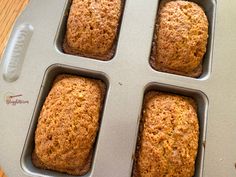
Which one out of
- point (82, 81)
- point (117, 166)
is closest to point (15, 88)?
point (82, 81)

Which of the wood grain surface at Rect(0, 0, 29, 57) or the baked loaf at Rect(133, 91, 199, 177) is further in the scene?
the wood grain surface at Rect(0, 0, 29, 57)

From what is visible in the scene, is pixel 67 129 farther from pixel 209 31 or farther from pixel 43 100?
pixel 209 31

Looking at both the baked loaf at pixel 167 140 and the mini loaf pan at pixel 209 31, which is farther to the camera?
the mini loaf pan at pixel 209 31

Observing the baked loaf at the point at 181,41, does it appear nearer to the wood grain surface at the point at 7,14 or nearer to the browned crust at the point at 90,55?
the browned crust at the point at 90,55

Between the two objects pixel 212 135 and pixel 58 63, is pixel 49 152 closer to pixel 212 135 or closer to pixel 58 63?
pixel 58 63

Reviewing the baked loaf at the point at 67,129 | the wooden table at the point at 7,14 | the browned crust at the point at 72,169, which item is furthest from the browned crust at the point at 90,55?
the browned crust at the point at 72,169

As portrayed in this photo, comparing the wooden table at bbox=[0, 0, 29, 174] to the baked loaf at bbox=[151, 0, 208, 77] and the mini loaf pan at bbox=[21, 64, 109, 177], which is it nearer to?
the mini loaf pan at bbox=[21, 64, 109, 177]

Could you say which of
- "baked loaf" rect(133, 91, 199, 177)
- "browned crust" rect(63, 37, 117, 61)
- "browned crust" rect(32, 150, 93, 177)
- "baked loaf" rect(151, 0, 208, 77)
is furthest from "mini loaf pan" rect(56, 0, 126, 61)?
"browned crust" rect(32, 150, 93, 177)
